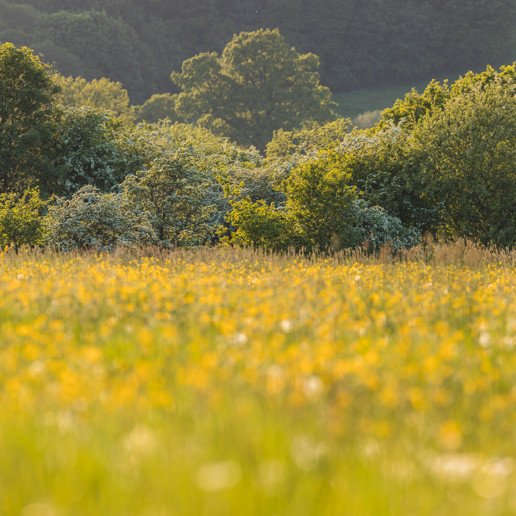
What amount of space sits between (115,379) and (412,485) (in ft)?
6.73

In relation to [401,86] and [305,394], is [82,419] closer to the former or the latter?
[305,394]

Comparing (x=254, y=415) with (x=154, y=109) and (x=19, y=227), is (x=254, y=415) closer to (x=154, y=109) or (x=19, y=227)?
(x=19, y=227)

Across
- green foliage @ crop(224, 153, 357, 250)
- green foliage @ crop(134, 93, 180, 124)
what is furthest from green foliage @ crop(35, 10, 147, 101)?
green foliage @ crop(224, 153, 357, 250)

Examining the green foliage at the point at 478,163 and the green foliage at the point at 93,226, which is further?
the green foliage at the point at 478,163

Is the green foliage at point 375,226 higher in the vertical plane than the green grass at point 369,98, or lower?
lower

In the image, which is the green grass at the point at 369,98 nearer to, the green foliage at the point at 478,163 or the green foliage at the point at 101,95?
the green foliage at the point at 101,95

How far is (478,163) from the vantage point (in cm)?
2153

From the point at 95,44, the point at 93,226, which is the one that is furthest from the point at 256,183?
the point at 95,44

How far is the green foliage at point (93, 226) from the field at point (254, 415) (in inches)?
468

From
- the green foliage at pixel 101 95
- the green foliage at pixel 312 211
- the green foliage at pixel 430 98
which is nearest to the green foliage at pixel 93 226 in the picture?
the green foliage at pixel 312 211

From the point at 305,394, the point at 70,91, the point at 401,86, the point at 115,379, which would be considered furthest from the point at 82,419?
the point at 401,86

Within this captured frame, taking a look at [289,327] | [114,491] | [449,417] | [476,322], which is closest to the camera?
[114,491]

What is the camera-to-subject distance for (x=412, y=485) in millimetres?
2670

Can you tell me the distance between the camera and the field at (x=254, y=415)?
8.32 ft
